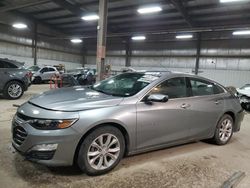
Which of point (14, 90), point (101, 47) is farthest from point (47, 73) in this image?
point (101, 47)

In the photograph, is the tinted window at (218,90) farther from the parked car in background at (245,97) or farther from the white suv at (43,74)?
the white suv at (43,74)

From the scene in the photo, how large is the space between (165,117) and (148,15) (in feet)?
45.5

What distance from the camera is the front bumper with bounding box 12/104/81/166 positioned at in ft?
7.68

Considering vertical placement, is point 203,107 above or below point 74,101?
below

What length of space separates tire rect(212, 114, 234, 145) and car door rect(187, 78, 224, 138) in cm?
15

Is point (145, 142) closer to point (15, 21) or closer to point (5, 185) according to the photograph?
point (5, 185)

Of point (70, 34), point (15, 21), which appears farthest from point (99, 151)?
point (70, 34)

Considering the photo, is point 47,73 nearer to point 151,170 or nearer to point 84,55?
point 84,55

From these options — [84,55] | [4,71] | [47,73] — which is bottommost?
[47,73]

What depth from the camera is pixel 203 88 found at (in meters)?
3.82

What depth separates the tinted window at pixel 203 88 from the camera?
3654 millimetres

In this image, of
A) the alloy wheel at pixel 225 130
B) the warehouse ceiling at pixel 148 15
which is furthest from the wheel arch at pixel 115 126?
the warehouse ceiling at pixel 148 15

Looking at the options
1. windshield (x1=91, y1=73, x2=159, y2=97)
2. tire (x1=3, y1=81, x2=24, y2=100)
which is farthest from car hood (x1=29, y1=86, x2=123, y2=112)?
tire (x1=3, y1=81, x2=24, y2=100)

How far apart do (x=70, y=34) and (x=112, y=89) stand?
2030 centimetres
